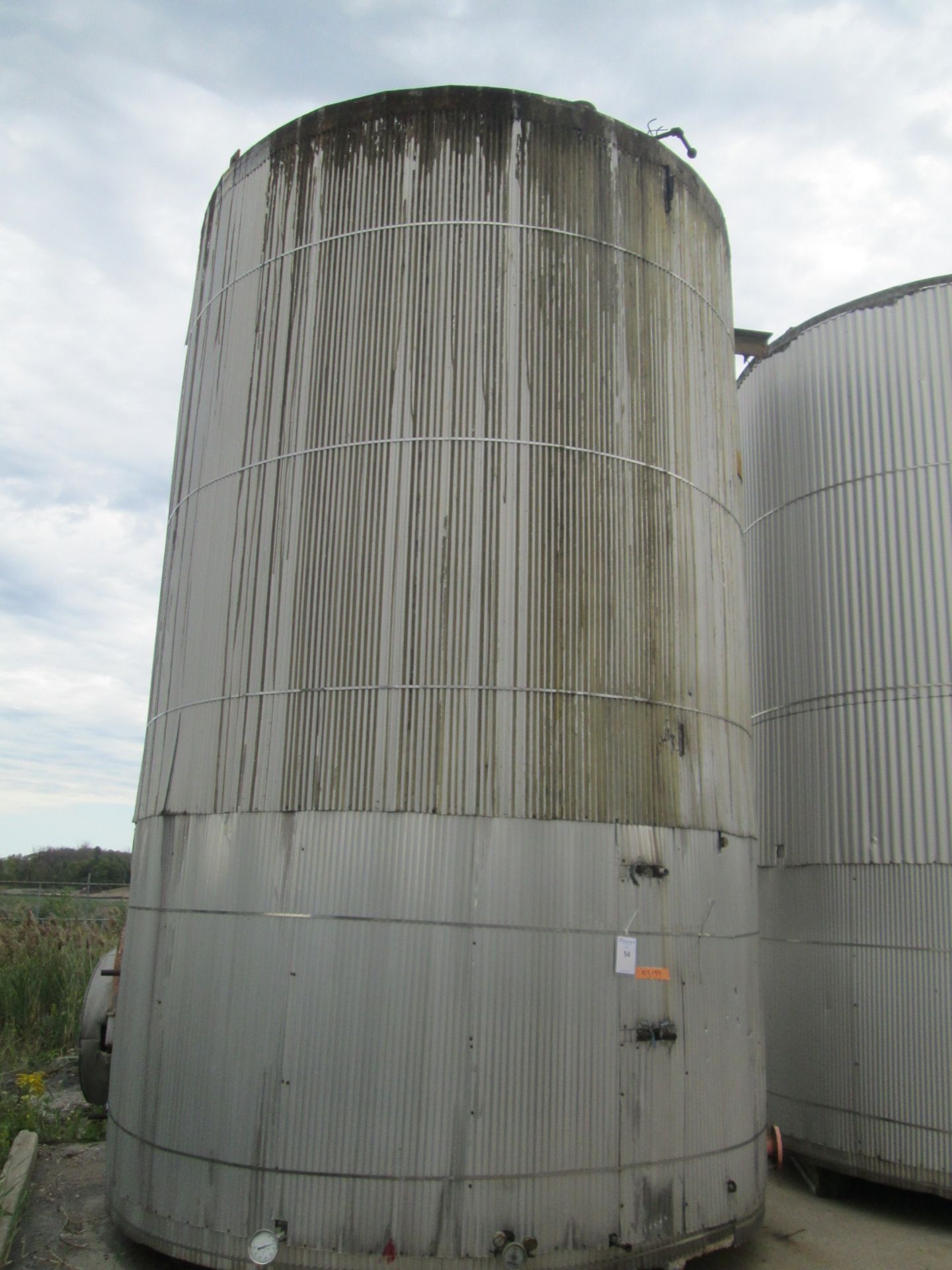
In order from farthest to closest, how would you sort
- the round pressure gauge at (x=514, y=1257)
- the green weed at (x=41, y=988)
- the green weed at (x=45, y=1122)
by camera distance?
the green weed at (x=41, y=988), the green weed at (x=45, y=1122), the round pressure gauge at (x=514, y=1257)

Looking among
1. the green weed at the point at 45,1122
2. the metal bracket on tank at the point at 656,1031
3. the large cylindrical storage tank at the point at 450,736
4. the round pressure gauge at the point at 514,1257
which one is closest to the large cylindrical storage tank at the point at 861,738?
the large cylindrical storage tank at the point at 450,736

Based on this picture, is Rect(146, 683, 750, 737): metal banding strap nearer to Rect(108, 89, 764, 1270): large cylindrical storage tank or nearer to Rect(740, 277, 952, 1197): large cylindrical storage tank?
Rect(108, 89, 764, 1270): large cylindrical storage tank

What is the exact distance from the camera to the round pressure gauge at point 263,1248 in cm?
814

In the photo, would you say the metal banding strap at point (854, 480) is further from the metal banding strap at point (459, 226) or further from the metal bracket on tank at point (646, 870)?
the metal bracket on tank at point (646, 870)

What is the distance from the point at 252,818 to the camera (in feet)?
30.5


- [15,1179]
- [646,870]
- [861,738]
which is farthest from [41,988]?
[861,738]

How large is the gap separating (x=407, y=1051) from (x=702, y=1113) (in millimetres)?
2741

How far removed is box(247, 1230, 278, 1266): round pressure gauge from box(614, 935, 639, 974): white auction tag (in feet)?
11.1

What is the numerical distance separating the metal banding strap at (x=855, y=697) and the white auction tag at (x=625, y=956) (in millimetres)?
5411

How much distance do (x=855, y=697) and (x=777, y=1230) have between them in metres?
5.92

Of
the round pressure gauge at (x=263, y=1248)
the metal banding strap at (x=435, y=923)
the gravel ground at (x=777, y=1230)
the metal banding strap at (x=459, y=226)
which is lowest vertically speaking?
the gravel ground at (x=777, y=1230)

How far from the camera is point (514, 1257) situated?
7977 mm

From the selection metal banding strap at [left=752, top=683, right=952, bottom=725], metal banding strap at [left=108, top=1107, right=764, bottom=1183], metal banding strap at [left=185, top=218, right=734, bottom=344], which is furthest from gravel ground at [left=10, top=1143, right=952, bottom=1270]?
metal banding strap at [left=185, top=218, right=734, bottom=344]

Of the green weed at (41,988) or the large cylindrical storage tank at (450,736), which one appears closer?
the large cylindrical storage tank at (450,736)
